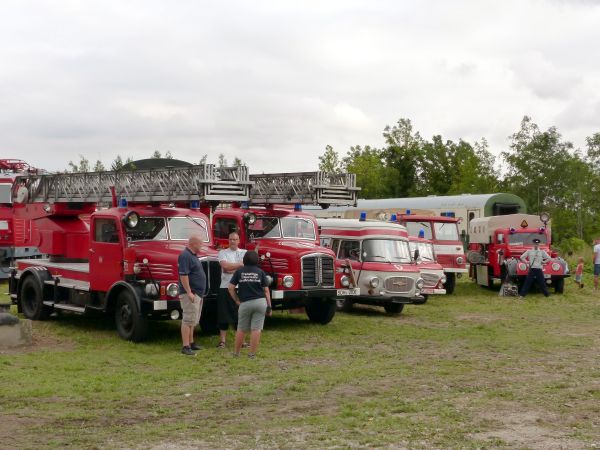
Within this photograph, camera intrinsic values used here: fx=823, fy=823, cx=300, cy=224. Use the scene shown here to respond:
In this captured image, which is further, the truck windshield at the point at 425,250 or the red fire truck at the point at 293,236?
the truck windshield at the point at 425,250

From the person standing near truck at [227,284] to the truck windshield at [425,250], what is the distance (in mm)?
9064

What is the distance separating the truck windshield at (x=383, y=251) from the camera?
17.4m

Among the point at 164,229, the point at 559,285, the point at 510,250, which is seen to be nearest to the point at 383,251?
the point at 164,229

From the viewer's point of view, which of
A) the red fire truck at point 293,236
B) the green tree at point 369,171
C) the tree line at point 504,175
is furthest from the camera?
the green tree at point 369,171

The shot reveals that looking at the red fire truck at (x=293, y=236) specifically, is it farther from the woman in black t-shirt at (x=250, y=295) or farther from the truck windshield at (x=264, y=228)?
the woman in black t-shirt at (x=250, y=295)

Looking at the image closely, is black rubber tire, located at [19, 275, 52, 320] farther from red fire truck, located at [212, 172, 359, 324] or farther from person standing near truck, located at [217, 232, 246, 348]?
person standing near truck, located at [217, 232, 246, 348]

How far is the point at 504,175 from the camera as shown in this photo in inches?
1836

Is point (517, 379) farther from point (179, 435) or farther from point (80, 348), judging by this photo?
point (80, 348)

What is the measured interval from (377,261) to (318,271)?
2987mm

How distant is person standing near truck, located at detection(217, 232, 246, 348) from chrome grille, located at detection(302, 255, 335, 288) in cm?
241

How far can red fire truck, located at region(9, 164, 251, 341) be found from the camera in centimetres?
A: 1261

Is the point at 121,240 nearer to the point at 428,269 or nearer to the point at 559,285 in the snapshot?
the point at 428,269

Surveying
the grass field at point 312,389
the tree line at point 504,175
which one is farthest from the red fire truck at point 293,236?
the tree line at point 504,175

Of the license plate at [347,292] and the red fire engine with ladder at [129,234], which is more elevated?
the red fire engine with ladder at [129,234]
